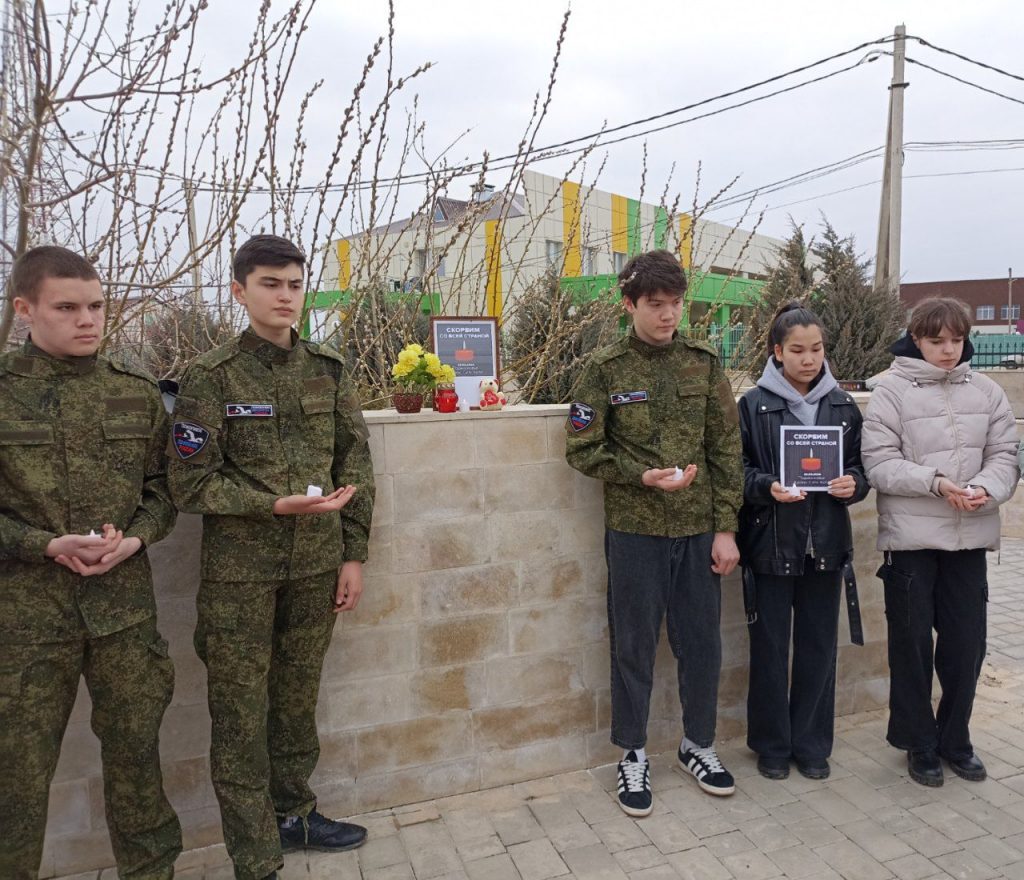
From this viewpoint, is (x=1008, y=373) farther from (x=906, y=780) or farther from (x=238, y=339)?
(x=238, y=339)

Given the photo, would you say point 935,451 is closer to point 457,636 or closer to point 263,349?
point 457,636

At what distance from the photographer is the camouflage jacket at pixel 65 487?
6.54 feet

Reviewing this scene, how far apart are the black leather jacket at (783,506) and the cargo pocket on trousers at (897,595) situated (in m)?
0.18

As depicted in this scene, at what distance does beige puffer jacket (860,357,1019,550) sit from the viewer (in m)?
2.89

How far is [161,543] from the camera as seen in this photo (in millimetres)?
2570

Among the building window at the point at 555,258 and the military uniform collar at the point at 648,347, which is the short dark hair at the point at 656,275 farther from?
the building window at the point at 555,258

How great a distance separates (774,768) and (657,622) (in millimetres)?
811

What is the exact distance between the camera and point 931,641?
306 cm

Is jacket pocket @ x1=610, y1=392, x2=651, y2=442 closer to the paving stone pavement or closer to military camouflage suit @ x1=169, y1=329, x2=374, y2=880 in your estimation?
military camouflage suit @ x1=169, y1=329, x2=374, y2=880

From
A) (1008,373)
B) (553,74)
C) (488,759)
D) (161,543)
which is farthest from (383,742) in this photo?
(1008,373)

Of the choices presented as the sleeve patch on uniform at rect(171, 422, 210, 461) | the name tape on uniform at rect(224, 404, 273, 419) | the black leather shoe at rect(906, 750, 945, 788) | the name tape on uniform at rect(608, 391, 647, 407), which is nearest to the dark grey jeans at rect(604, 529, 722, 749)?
the name tape on uniform at rect(608, 391, 647, 407)

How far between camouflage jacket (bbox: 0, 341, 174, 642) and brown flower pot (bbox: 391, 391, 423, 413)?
0.94m

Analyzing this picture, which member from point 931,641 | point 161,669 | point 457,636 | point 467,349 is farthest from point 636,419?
point 161,669

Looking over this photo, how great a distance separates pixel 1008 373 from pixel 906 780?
7.89m
